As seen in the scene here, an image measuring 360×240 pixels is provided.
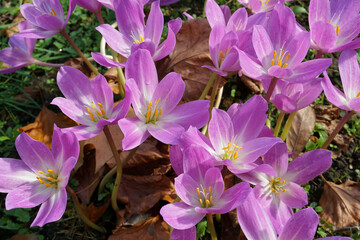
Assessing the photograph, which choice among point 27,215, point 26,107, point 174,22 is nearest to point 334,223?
point 174,22

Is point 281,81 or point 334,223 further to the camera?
point 334,223

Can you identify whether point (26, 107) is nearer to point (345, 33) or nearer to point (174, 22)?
point (174, 22)

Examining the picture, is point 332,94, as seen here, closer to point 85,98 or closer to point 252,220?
point 252,220

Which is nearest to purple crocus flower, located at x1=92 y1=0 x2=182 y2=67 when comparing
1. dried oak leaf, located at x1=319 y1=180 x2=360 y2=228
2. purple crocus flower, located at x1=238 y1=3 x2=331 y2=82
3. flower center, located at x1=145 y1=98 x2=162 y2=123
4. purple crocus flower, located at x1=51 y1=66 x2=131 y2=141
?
purple crocus flower, located at x1=51 y1=66 x2=131 y2=141

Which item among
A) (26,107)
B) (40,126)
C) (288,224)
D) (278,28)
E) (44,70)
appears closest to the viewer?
(288,224)

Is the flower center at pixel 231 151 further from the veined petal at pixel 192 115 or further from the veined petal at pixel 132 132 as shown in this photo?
the veined petal at pixel 132 132

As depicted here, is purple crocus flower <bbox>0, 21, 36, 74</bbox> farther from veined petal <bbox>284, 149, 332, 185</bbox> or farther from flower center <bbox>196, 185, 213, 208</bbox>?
veined petal <bbox>284, 149, 332, 185</bbox>

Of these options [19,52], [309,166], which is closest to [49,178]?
[19,52]
